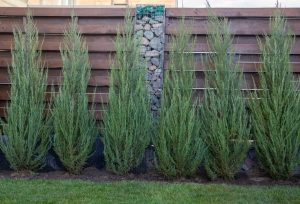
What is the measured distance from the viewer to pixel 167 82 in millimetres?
5062

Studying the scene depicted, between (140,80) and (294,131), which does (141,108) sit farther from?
(294,131)

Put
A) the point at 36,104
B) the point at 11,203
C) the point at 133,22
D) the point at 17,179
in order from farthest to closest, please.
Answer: the point at 133,22 → the point at 36,104 → the point at 17,179 → the point at 11,203

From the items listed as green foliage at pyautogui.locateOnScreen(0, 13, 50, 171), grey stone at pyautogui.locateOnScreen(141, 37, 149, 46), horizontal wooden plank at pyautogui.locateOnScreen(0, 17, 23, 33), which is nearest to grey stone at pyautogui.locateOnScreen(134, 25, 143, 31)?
grey stone at pyautogui.locateOnScreen(141, 37, 149, 46)

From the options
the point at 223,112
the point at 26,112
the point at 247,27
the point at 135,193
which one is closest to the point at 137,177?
the point at 135,193

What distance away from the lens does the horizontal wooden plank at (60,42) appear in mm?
5625

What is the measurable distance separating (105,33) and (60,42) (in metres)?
0.56

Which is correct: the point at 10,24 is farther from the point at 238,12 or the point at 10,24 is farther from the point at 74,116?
the point at 238,12

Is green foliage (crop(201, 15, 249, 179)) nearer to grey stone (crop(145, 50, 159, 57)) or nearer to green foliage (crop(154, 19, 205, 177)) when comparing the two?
green foliage (crop(154, 19, 205, 177))

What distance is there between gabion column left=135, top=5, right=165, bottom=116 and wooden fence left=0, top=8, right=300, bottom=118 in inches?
3.3

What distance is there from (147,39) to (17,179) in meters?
2.19

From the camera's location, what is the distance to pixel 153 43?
5.57 m

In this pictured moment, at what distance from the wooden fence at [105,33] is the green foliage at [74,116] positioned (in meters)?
0.42

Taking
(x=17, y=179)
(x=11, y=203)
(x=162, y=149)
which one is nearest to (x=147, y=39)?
(x=162, y=149)

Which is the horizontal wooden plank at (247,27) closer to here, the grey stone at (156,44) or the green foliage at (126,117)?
the grey stone at (156,44)
